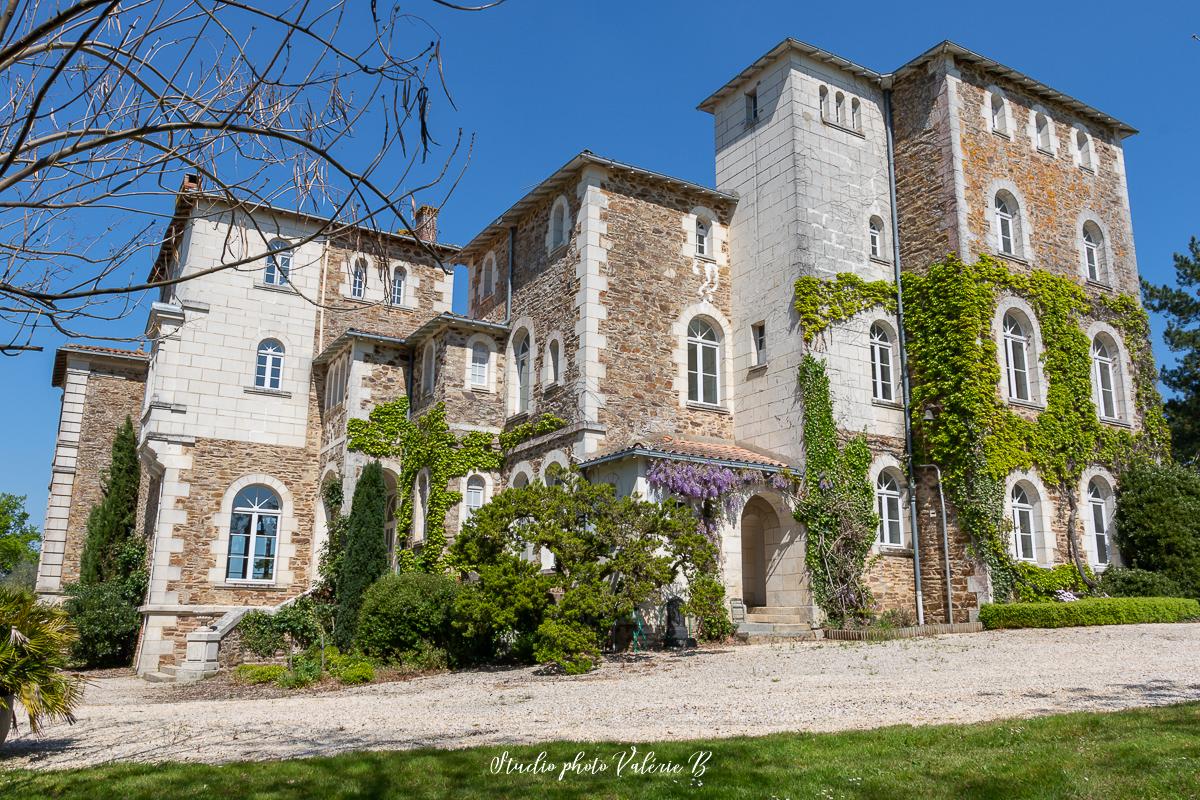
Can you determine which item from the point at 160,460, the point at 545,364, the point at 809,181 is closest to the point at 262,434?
the point at 160,460

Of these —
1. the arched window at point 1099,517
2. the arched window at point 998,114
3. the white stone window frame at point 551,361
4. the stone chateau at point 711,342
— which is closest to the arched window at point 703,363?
the stone chateau at point 711,342

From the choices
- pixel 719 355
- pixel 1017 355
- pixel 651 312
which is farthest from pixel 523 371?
pixel 1017 355

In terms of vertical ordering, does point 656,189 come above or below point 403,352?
above

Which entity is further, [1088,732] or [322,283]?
[322,283]

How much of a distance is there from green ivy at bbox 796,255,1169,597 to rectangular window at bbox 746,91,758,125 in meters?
4.67

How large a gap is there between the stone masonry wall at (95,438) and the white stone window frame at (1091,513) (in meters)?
25.6

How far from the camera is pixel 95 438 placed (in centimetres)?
2864

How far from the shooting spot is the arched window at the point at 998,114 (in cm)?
2145

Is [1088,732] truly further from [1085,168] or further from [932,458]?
[1085,168]

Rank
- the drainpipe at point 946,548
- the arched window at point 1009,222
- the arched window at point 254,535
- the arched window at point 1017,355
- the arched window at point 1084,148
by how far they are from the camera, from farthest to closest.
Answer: the arched window at point 1084,148
the arched window at point 254,535
the arched window at point 1009,222
the arched window at point 1017,355
the drainpipe at point 946,548

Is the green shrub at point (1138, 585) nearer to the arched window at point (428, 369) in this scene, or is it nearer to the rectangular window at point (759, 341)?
the rectangular window at point (759, 341)

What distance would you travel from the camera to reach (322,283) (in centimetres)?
2408

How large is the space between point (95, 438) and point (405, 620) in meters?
17.5

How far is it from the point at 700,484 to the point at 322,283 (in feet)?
40.1
